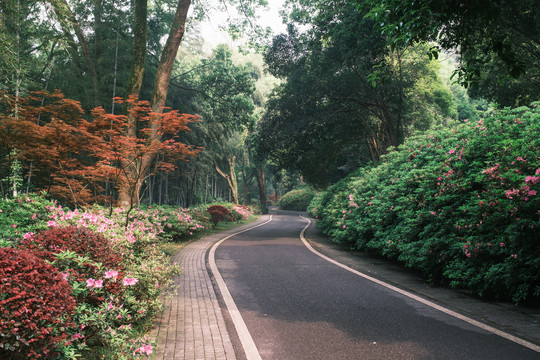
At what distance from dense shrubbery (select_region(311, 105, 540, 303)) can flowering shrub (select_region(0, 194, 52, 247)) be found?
689cm

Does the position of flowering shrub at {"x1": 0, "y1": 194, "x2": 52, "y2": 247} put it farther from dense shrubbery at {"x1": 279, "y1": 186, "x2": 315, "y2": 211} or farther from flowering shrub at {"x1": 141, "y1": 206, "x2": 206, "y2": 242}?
dense shrubbery at {"x1": 279, "y1": 186, "x2": 315, "y2": 211}

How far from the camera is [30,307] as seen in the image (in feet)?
8.26

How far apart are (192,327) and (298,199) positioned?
151ft

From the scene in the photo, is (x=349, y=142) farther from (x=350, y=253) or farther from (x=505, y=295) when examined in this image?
(x=505, y=295)

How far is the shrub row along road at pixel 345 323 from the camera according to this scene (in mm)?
3500

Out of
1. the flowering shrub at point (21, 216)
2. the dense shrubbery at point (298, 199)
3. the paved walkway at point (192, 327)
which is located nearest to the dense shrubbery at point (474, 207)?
the paved walkway at point (192, 327)

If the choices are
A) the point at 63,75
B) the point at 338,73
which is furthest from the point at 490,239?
the point at 63,75

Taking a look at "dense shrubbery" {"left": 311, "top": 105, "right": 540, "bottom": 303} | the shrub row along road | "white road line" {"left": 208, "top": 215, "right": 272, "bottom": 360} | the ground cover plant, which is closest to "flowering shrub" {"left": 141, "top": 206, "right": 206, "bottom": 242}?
"white road line" {"left": 208, "top": 215, "right": 272, "bottom": 360}

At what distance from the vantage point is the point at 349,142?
20.3 meters

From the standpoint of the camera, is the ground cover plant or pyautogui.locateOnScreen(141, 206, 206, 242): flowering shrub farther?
pyautogui.locateOnScreen(141, 206, 206, 242): flowering shrub

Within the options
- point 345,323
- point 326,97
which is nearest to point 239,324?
point 345,323

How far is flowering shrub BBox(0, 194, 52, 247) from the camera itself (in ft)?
17.1

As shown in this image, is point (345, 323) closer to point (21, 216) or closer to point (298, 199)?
point (21, 216)

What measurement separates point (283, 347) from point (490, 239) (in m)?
3.69
